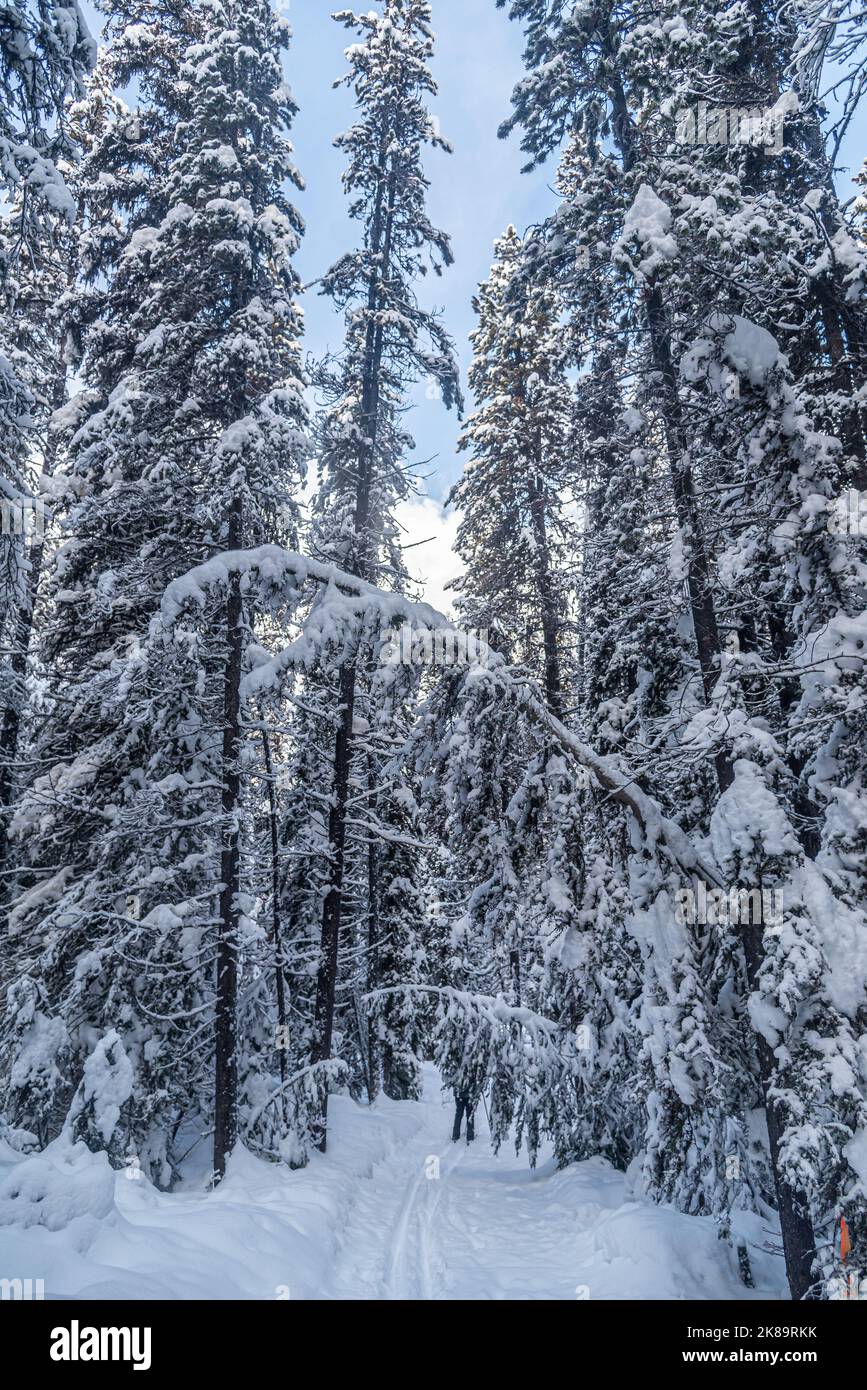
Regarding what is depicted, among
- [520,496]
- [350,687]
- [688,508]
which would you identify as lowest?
[350,687]

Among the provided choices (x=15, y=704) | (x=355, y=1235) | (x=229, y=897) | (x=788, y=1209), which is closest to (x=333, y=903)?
(x=229, y=897)

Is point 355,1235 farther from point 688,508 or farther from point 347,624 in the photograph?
point 688,508

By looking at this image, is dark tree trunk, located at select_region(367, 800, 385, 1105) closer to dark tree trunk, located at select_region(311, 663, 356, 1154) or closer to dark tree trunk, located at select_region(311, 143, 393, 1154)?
dark tree trunk, located at select_region(311, 143, 393, 1154)

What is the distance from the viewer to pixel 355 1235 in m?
9.16

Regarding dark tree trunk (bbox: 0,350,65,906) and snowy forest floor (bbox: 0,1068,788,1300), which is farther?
dark tree trunk (bbox: 0,350,65,906)

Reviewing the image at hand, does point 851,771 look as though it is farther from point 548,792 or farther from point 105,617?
point 105,617

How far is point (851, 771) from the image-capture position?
6.52 metres

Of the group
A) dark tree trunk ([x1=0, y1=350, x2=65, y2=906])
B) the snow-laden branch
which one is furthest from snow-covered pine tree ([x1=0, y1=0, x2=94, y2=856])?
the snow-laden branch

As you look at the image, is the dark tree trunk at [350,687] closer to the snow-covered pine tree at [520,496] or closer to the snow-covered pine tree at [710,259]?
the snow-covered pine tree at [520,496]

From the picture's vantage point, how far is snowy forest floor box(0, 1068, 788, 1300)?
4.83m

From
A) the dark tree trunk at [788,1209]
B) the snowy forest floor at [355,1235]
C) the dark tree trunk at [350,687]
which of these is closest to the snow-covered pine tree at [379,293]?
the dark tree trunk at [350,687]

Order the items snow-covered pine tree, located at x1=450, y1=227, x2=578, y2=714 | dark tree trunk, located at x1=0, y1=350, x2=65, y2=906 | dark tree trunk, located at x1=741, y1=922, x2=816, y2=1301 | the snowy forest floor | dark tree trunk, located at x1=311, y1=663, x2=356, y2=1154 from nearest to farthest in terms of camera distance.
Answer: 1. the snowy forest floor
2. dark tree trunk, located at x1=741, y1=922, x2=816, y2=1301
3. dark tree trunk, located at x1=311, y1=663, x2=356, y2=1154
4. dark tree trunk, located at x1=0, y1=350, x2=65, y2=906
5. snow-covered pine tree, located at x1=450, y1=227, x2=578, y2=714

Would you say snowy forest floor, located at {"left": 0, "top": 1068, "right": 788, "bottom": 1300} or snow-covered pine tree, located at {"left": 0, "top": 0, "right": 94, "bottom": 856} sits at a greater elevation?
snow-covered pine tree, located at {"left": 0, "top": 0, "right": 94, "bottom": 856}
